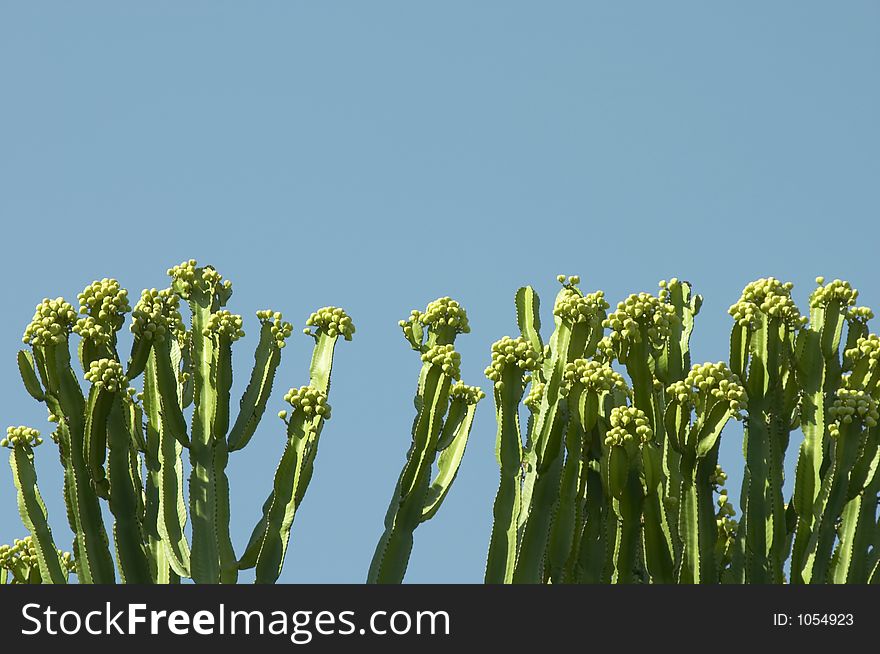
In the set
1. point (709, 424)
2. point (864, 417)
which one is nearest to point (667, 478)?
point (709, 424)

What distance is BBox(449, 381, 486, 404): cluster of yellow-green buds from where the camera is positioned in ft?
29.4

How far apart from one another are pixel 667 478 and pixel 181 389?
128 inches

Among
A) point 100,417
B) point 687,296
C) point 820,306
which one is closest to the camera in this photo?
point 100,417

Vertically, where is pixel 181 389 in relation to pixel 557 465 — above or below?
above

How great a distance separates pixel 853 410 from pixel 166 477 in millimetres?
4264

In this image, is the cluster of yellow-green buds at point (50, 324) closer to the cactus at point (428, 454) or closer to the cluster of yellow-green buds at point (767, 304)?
the cactus at point (428, 454)

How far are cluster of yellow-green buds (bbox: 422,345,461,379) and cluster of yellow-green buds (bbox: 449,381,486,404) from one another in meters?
0.07

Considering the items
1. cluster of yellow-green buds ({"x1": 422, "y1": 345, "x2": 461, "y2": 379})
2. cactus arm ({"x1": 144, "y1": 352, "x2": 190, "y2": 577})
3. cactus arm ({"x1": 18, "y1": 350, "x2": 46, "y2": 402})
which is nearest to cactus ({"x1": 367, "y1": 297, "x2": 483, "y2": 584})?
cluster of yellow-green buds ({"x1": 422, "y1": 345, "x2": 461, "y2": 379})

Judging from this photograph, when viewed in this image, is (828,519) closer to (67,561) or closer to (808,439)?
(808,439)

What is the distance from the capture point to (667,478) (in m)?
8.82

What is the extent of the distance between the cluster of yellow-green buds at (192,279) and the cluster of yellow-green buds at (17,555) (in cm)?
249

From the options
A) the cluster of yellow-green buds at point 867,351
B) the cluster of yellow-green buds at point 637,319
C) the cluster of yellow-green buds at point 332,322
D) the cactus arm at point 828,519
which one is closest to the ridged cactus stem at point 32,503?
the cluster of yellow-green buds at point 332,322

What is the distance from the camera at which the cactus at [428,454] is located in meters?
8.70

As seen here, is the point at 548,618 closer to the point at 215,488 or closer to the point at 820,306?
the point at 215,488
